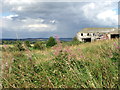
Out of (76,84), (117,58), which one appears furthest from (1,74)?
(117,58)

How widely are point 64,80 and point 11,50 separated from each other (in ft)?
12.9

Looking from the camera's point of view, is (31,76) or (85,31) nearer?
(31,76)

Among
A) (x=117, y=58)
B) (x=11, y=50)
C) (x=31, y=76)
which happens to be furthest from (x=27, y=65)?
(x=11, y=50)

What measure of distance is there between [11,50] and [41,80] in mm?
Result: 3621

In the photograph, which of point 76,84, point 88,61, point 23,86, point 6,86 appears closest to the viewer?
point 76,84

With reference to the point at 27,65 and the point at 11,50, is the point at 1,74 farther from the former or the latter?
A: the point at 11,50

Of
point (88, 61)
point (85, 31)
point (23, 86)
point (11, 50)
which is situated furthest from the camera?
point (85, 31)

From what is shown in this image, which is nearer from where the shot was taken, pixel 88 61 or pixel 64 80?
pixel 64 80

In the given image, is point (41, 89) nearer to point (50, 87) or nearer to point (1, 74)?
point (50, 87)

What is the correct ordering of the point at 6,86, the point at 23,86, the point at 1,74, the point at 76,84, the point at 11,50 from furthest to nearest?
the point at 11,50 → the point at 1,74 → the point at 6,86 → the point at 23,86 → the point at 76,84

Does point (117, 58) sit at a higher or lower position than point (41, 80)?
higher

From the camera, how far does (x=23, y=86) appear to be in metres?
3.08

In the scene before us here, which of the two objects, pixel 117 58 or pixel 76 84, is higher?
pixel 117 58

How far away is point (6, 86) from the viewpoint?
3320 mm
